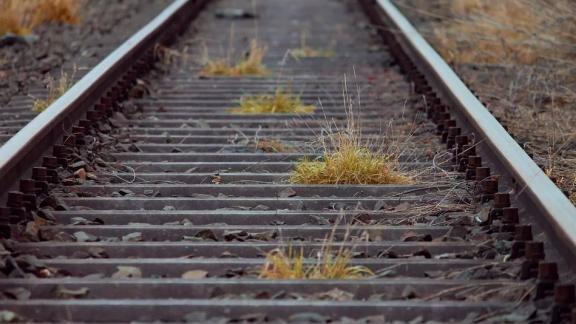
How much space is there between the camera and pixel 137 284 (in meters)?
3.46

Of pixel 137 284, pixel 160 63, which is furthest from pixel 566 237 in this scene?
pixel 160 63

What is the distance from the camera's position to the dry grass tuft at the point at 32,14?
30.2 ft

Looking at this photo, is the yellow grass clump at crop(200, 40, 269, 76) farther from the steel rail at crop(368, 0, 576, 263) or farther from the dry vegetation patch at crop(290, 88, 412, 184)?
the dry vegetation patch at crop(290, 88, 412, 184)

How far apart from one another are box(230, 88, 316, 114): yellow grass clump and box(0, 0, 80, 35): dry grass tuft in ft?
11.0

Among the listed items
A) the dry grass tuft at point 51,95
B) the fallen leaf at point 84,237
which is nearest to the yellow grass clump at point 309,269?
the fallen leaf at point 84,237

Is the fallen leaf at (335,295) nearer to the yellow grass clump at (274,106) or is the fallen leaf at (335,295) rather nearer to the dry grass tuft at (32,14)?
the yellow grass clump at (274,106)

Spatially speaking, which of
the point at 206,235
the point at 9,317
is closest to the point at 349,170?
the point at 206,235

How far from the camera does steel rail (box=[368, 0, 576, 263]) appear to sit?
3496 mm

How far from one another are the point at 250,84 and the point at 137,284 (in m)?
4.23

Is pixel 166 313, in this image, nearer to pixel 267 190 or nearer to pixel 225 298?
pixel 225 298

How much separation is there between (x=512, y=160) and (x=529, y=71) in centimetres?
355

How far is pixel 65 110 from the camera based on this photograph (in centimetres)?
511

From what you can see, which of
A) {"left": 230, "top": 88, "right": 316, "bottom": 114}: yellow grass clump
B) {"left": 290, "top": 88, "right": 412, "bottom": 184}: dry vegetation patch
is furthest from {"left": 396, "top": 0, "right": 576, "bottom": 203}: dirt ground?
{"left": 230, "top": 88, "right": 316, "bottom": 114}: yellow grass clump

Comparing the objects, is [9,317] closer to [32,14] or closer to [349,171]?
[349,171]
